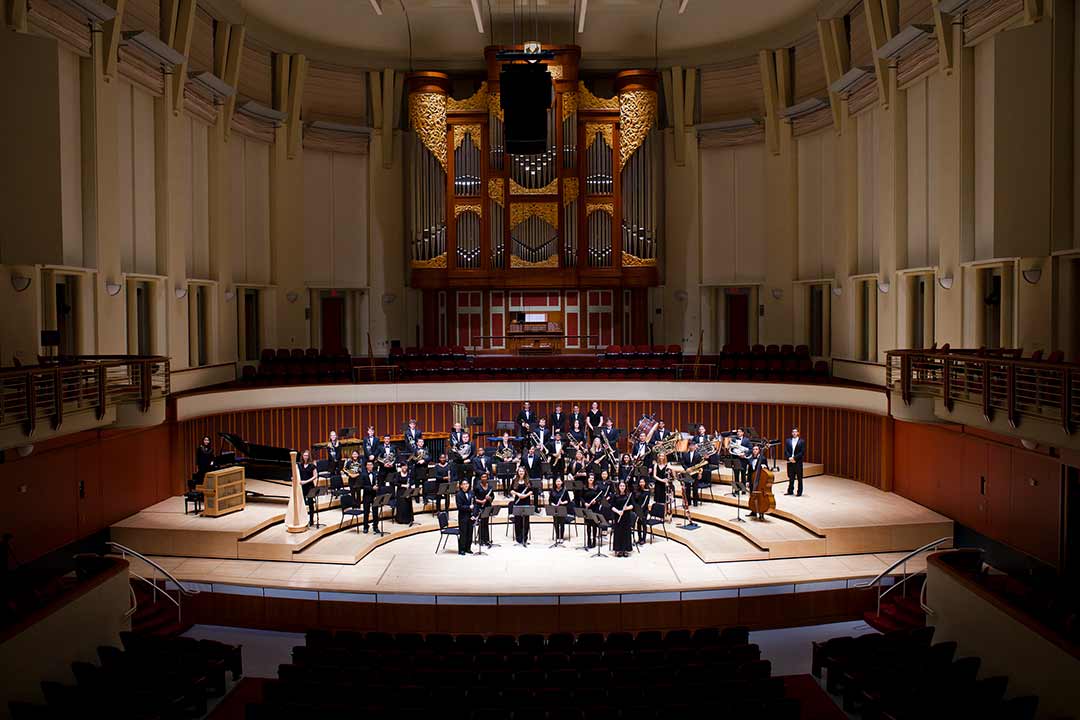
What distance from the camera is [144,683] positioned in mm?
7199

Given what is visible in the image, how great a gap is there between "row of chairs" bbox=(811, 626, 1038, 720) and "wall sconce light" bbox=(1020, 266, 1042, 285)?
186 inches

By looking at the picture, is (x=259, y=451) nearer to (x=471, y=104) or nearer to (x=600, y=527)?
(x=600, y=527)

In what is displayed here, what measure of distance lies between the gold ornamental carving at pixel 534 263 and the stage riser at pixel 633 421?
328cm

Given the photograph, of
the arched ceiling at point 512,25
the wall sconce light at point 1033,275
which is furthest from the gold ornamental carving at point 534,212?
the wall sconce light at point 1033,275

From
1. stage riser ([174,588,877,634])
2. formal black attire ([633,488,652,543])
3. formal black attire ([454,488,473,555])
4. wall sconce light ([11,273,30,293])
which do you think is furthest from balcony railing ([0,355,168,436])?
formal black attire ([633,488,652,543])

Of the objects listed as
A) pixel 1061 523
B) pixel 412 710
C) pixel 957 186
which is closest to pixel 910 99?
pixel 957 186

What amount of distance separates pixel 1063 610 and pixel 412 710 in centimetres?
565

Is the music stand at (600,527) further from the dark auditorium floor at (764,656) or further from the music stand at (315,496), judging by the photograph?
the music stand at (315,496)

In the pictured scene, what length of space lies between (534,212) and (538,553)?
9127 mm

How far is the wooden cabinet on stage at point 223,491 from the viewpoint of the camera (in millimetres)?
12758

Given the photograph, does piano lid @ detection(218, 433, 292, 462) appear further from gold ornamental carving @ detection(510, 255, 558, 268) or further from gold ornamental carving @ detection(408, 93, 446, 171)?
gold ornamental carving @ detection(408, 93, 446, 171)

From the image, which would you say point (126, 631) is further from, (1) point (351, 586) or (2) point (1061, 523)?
(2) point (1061, 523)

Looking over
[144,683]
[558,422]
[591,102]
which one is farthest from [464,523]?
[591,102]

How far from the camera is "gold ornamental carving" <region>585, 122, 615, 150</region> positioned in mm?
18891
